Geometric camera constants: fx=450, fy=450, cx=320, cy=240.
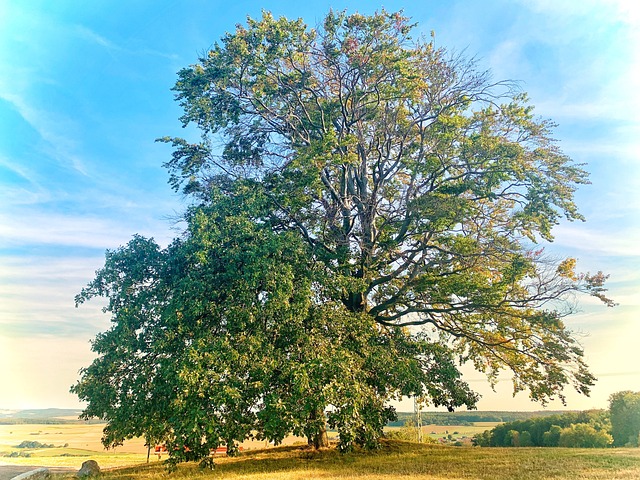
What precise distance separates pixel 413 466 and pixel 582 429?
15998 mm

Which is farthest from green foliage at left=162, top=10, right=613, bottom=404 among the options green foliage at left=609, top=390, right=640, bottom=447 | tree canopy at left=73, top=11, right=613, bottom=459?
green foliage at left=609, top=390, right=640, bottom=447

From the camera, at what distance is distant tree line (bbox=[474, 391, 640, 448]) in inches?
843

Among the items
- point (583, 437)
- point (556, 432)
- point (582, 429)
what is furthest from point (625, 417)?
point (556, 432)

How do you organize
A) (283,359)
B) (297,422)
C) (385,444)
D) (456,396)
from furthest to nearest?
(385,444), (456,396), (283,359), (297,422)

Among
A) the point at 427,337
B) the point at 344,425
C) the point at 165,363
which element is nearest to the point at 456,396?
the point at 427,337

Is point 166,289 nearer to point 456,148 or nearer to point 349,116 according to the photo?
point 349,116

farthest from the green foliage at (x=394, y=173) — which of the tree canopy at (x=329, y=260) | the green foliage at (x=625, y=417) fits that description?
the green foliage at (x=625, y=417)

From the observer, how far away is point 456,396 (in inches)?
639

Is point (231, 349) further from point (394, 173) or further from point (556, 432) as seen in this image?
point (556, 432)

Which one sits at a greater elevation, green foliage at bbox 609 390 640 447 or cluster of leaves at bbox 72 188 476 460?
cluster of leaves at bbox 72 188 476 460

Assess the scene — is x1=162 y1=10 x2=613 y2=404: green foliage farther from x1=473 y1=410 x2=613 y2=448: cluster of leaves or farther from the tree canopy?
x1=473 y1=410 x2=613 y2=448: cluster of leaves

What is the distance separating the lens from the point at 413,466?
524 inches

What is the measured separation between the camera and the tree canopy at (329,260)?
40.7ft

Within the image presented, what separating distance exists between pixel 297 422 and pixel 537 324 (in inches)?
416
